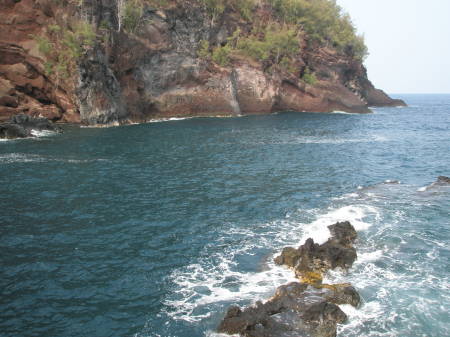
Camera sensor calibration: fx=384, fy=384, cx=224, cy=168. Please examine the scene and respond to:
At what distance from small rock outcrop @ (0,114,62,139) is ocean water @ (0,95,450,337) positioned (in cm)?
482

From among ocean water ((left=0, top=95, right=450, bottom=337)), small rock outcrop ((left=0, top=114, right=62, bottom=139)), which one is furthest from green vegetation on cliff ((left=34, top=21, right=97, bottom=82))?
ocean water ((left=0, top=95, right=450, bottom=337))

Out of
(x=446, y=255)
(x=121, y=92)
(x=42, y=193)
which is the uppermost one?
(x=121, y=92)

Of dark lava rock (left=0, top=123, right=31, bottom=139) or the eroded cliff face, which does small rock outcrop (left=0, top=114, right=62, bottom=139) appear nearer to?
dark lava rock (left=0, top=123, right=31, bottom=139)

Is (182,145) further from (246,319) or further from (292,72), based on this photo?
(292,72)

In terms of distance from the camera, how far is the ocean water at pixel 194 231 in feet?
55.8

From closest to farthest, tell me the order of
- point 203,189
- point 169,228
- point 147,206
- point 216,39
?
point 169,228 → point 147,206 → point 203,189 → point 216,39

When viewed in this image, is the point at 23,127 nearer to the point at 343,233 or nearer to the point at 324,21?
the point at 343,233

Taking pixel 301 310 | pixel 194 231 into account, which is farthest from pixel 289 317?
pixel 194 231

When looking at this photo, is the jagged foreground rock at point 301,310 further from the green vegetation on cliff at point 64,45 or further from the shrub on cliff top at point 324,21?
the shrub on cliff top at point 324,21

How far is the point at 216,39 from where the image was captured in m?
98.9

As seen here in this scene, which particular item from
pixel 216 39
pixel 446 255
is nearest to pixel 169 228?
pixel 446 255

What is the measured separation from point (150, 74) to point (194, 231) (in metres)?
62.1

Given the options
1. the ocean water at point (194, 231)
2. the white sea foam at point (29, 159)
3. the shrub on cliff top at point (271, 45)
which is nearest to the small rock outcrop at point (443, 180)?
the ocean water at point (194, 231)

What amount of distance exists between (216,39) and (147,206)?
77.9m
